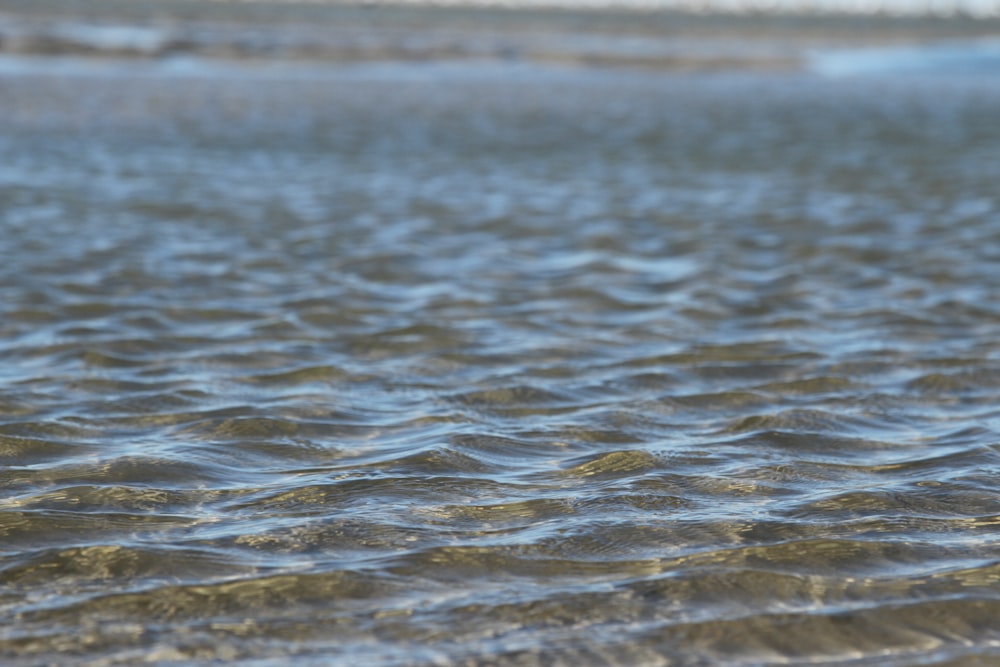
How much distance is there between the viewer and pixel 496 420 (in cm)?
607

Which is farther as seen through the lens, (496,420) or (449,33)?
(449,33)

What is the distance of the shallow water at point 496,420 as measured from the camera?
4020 mm

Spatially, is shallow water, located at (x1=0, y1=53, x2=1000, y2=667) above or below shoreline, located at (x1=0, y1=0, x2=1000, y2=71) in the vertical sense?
below

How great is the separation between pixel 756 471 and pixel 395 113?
18.8m

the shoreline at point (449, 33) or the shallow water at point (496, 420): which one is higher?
the shoreline at point (449, 33)

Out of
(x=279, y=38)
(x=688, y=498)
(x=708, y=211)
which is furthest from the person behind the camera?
(x=279, y=38)

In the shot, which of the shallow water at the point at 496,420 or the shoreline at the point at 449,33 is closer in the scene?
the shallow water at the point at 496,420

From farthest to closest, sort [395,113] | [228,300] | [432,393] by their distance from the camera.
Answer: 1. [395,113]
2. [228,300]
3. [432,393]

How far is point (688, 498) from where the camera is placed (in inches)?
198

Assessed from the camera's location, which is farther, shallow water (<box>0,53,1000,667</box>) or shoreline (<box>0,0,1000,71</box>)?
shoreline (<box>0,0,1000,71</box>)

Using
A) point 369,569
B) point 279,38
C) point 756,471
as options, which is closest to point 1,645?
point 369,569

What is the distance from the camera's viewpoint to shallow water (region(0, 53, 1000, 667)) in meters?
4.02

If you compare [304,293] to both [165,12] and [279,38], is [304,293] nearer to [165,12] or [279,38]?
[279,38]

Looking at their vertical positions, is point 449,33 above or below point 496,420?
above
